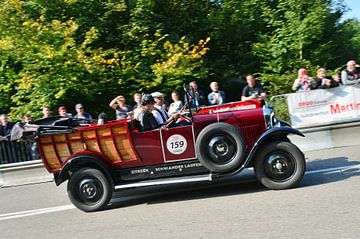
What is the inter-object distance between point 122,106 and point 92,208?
3.35 metres

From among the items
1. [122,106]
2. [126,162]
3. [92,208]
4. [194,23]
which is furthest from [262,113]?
[194,23]

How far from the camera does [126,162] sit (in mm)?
6980

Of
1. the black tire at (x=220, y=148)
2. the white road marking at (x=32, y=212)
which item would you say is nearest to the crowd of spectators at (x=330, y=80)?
the black tire at (x=220, y=148)

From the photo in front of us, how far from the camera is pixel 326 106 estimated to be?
33.4 ft

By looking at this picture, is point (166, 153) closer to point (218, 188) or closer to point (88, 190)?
point (218, 188)

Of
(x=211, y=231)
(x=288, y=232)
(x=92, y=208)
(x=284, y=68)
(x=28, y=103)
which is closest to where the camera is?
(x=288, y=232)

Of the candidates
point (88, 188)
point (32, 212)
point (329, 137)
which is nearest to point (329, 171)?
point (329, 137)

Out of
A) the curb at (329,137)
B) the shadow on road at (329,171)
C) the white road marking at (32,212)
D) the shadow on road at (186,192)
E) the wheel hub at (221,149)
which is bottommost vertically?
the shadow on road at (329,171)

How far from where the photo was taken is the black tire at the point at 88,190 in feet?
22.8

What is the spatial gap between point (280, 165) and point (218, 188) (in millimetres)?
1212

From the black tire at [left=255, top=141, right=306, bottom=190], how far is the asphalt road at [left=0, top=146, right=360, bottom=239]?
0.50 feet

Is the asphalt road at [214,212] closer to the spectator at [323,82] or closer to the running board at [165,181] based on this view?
the running board at [165,181]

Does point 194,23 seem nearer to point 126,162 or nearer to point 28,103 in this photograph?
point 28,103

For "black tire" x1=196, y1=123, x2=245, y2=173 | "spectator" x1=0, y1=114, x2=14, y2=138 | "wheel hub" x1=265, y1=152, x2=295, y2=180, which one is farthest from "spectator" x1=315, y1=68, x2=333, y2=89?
"spectator" x1=0, y1=114, x2=14, y2=138
